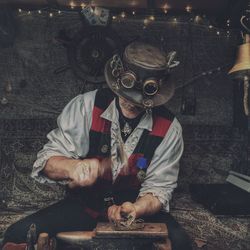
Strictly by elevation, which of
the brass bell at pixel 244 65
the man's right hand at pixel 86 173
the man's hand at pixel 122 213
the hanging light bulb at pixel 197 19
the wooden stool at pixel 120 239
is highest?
the hanging light bulb at pixel 197 19

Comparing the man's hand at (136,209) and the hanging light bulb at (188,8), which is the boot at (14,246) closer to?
the man's hand at (136,209)

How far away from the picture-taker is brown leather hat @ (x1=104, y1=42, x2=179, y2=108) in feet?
12.9

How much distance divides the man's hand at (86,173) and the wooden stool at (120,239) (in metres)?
0.39

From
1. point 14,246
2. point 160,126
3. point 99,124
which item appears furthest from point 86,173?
point 160,126

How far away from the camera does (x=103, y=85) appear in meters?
6.06

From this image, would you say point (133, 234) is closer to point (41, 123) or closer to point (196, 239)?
point (196, 239)

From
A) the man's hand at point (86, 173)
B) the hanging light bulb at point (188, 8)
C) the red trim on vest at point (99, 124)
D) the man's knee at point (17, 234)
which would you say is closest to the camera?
the man's hand at point (86, 173)

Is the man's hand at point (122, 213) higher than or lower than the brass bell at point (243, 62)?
lower

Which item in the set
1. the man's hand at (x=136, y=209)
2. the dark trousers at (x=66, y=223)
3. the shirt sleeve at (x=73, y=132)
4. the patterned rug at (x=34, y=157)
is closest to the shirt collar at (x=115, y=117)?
the shirt sleeve at (x=73, y=132)

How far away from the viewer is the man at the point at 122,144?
12.8ft

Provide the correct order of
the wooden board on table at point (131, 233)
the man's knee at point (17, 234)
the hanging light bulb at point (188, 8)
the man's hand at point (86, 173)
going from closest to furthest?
the wooden board on table at point (131, 233) < the man's hand at point (86, 173) < the man's knee at point (17, 234) < the hanging light bulb at point (188, 8)

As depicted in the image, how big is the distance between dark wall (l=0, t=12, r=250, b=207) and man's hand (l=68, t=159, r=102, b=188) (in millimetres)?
2760

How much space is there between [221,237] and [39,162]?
2461 mm

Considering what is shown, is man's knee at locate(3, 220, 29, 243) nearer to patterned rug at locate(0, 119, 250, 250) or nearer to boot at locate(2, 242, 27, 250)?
boot at locate(2, 242, 27, 250)
